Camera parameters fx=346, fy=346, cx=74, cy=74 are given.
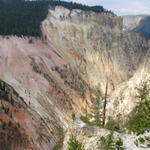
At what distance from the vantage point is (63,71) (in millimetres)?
85750

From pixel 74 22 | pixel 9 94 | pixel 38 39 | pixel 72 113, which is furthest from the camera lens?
pixel 74 22

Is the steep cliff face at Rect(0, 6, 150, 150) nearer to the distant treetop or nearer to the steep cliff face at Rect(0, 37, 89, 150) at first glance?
the steep cliff face at Rect(0, 37, 89, 150)

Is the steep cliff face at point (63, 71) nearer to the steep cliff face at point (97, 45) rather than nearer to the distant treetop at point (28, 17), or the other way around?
the steep cliff face at point (97, 45)

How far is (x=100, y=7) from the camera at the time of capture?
130 metres

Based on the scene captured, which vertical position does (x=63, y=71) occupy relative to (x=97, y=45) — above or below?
below

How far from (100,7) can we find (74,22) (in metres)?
23.4

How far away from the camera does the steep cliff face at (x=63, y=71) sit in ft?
192

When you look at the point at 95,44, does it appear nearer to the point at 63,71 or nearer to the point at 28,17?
the point at 28,17

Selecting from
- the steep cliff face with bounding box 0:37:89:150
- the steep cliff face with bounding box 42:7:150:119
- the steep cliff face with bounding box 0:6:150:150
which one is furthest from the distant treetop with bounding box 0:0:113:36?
the steep cliff face with bounding box 42:7:150:119

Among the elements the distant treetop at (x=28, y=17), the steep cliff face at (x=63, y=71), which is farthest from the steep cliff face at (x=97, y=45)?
the distant treetop at (x=28, y=17)

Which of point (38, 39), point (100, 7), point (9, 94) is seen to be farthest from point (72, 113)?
point (100, 7)

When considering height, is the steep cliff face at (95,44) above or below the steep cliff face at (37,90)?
above

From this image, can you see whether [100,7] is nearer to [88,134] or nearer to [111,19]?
[111,19]

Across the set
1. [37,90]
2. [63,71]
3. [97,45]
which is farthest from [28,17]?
[37,90]
